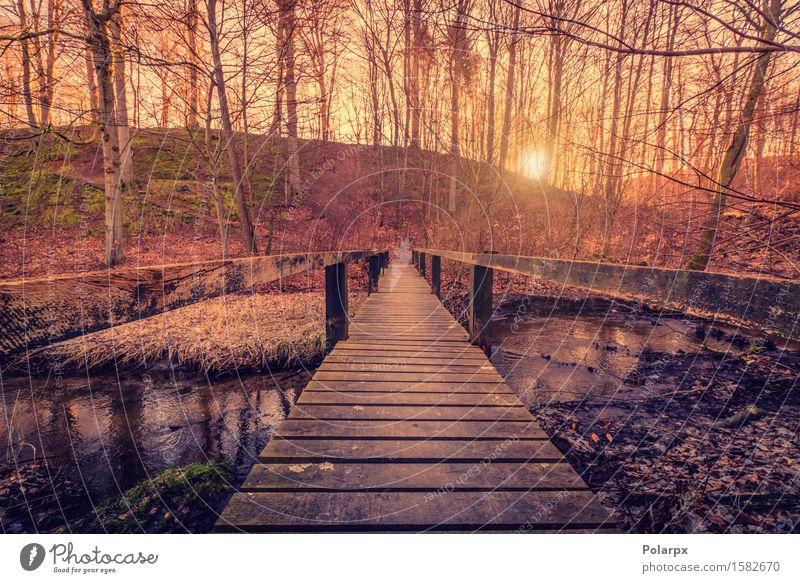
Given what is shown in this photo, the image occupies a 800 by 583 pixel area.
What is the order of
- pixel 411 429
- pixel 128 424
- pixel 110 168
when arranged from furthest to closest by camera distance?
pixel 110 168 < pixel 128 424 < pixel 411 429

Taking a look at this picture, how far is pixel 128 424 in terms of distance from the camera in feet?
17.7

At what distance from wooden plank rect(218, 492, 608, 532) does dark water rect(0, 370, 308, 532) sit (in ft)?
10.1

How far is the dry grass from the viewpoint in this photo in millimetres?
7211

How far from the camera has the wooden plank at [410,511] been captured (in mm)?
1622

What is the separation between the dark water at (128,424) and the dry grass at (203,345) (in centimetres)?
36

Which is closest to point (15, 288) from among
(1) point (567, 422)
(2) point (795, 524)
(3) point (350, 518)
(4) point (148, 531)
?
(3) point (350, 518)

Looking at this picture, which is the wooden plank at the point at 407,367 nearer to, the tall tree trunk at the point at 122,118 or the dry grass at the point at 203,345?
the dry grass at the point at 203,345

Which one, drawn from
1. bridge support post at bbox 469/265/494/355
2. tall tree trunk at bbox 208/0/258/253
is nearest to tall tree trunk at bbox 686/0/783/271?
bridge support post at bbox 469/265/494/355

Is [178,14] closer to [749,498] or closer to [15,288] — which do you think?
[15,288]

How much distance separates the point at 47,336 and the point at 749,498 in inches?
200

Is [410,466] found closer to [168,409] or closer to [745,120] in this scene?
[745,120]

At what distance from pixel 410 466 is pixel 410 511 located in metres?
0.35

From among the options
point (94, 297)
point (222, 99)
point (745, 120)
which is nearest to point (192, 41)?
point (222, 99)

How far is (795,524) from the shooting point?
3045 millimetres
